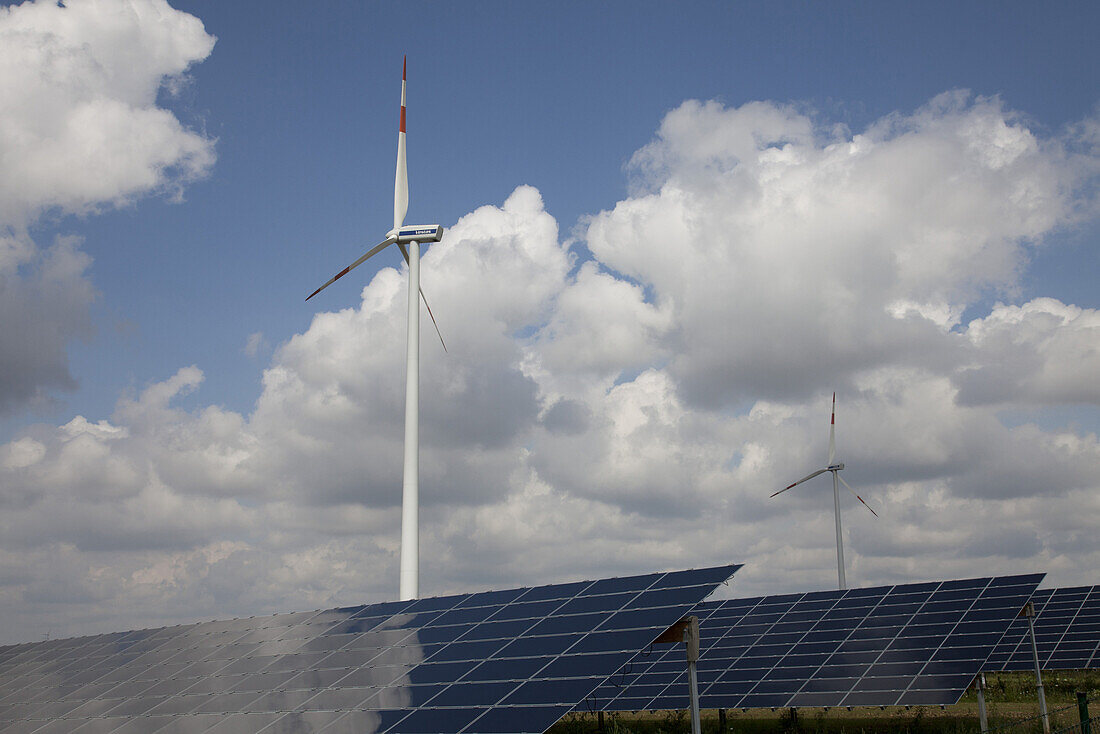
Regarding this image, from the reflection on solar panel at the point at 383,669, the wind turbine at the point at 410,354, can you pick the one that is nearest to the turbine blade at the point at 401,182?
the wind turbine at the point at 410,354

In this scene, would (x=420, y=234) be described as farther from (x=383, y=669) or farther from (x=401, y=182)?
(x=383, y=669)

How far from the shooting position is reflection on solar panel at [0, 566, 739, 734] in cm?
2277

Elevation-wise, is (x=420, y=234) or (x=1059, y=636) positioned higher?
(x=420, y=234)

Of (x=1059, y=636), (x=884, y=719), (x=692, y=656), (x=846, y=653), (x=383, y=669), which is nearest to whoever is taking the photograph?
(x=692, y=656)

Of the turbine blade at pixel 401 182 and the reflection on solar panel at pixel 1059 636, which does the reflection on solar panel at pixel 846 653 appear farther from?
the turbine blade at pixel 401 182

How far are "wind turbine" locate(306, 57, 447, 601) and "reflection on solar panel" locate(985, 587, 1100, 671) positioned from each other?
26599 mm

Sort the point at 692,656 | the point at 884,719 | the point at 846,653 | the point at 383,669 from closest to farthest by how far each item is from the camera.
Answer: the point at 692,656
the point at 383,669
the point at 846,653
the point at 884,719

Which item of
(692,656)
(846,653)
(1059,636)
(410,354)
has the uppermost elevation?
(410,354)

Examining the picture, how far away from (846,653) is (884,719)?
511 cm

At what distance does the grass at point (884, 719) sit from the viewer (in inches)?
1431

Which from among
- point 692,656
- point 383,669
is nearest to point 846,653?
point 692,656

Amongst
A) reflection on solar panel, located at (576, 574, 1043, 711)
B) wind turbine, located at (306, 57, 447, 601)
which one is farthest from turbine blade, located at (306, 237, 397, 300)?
reflection on solar panel, located at (576, 574, 1043, 711)

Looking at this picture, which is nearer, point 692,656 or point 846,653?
point 692,656

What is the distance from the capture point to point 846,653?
37.6 m
